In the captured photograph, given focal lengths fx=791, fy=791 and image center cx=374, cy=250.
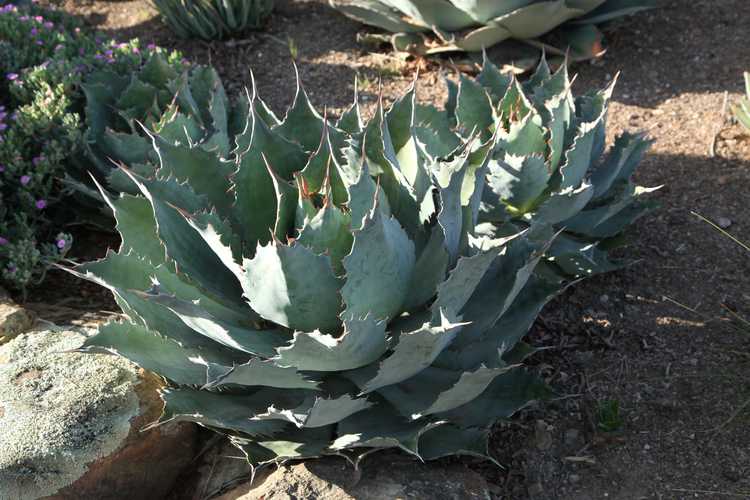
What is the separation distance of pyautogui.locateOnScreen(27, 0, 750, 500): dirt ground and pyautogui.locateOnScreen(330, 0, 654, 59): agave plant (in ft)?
0.56

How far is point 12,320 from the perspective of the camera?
2.91 m

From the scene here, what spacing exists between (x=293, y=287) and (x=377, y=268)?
0.23 metres

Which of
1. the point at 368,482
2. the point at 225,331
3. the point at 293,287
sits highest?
the point at 293,287

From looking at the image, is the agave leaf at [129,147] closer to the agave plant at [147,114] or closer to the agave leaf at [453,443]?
the agave plant at [147,114]

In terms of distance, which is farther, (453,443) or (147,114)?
(147,114)

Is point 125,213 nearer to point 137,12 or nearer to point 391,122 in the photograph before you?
point 391,122

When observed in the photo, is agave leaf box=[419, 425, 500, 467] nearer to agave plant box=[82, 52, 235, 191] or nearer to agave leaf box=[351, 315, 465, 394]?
agave leaf box=[351, 315, 465, 394]

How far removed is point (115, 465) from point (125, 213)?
80cm

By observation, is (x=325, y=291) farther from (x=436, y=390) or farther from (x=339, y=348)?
(x=436, y=390)

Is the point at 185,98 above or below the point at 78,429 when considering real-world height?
above

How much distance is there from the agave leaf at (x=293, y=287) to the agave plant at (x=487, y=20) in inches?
94.6

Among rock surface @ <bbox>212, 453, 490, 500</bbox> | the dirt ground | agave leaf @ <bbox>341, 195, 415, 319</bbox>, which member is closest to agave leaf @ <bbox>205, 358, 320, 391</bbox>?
agave leaf @ <bbox>341, 195, 415, 319</bbox>

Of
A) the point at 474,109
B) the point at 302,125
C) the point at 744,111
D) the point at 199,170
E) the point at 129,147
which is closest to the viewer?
the point at 199,170

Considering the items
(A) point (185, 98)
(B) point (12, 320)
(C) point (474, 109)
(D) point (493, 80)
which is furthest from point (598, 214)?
(B) point (12, 320)
